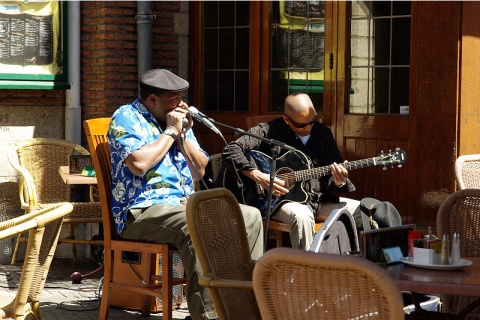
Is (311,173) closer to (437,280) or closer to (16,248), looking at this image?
(16,248)

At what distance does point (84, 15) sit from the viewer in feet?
28.3

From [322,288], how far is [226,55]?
5.82 metres

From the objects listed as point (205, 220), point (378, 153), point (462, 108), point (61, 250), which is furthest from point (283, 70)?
point (205, 220)

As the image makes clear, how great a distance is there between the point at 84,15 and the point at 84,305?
3033mm

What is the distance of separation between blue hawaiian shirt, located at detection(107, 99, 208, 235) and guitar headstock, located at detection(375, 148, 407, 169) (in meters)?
1.60

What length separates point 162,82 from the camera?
605 centimetres

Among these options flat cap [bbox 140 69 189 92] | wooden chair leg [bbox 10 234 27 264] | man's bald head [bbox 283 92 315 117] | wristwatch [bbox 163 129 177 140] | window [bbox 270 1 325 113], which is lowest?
wooden chair leg [bbox 10 234 27 264]

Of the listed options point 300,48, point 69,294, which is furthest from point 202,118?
point 300,48

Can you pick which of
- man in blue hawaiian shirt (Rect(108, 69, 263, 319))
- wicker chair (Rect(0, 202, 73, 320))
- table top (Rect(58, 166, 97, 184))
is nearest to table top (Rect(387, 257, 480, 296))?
wicker chair (Rect(0, 202, 73, 320))

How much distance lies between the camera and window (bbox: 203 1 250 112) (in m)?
8.50

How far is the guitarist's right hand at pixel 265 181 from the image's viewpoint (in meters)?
6.77

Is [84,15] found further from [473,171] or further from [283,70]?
[473,171]

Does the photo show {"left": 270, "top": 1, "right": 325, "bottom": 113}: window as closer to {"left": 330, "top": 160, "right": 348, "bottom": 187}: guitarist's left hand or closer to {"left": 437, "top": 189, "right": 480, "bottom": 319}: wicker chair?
{"left": 330, "top": 160, "right": 348, "bottom": 187}: guitarist's left hand

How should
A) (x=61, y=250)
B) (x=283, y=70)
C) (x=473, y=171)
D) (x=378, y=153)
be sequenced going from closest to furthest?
(x=473, y=171)
(x=378, y=153)
(x=283, y=70)
(x=61, y=250)
